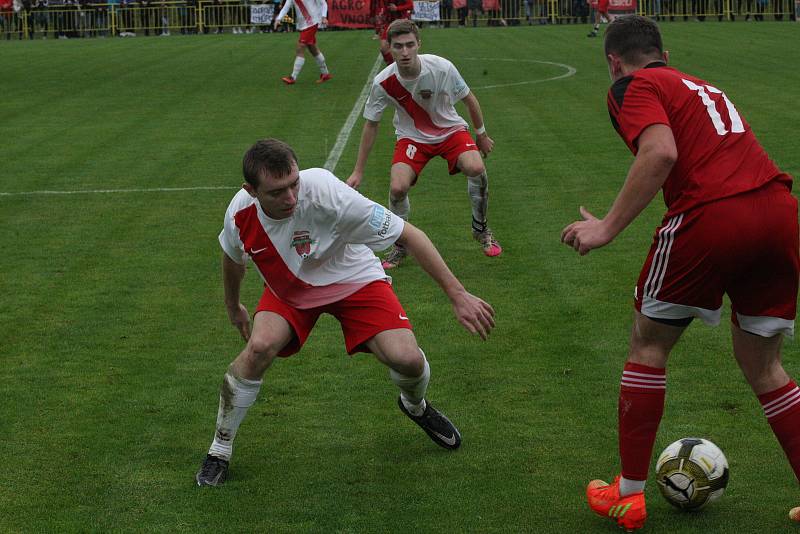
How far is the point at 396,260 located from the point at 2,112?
495 inches

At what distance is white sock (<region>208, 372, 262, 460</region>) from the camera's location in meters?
5.80

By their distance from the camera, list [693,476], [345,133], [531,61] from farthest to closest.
Result: [531,61]
[345,133]
[693,476]

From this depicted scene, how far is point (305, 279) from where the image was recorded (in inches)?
236

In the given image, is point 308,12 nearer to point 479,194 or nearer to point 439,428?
point 479,194

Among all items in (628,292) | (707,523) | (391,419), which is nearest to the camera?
(707,523)

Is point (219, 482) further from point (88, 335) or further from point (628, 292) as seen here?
point (628, 292)

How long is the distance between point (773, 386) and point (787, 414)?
128 mm

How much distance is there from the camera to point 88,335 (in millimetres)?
8406

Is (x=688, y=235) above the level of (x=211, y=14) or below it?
below

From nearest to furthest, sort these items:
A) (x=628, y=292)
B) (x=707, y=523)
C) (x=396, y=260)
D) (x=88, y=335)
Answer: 1. (x=707, y=523)
2. (x=88, y=335)
3. (x=628, y=292)
4. (x=396, y=260)

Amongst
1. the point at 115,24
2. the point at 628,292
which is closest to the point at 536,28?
the point at 115,24

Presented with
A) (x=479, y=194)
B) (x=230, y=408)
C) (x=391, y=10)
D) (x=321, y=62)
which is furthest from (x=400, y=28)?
(x=321, y=62)

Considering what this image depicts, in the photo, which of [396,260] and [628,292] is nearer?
[628,292]

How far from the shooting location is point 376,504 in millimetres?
5547
